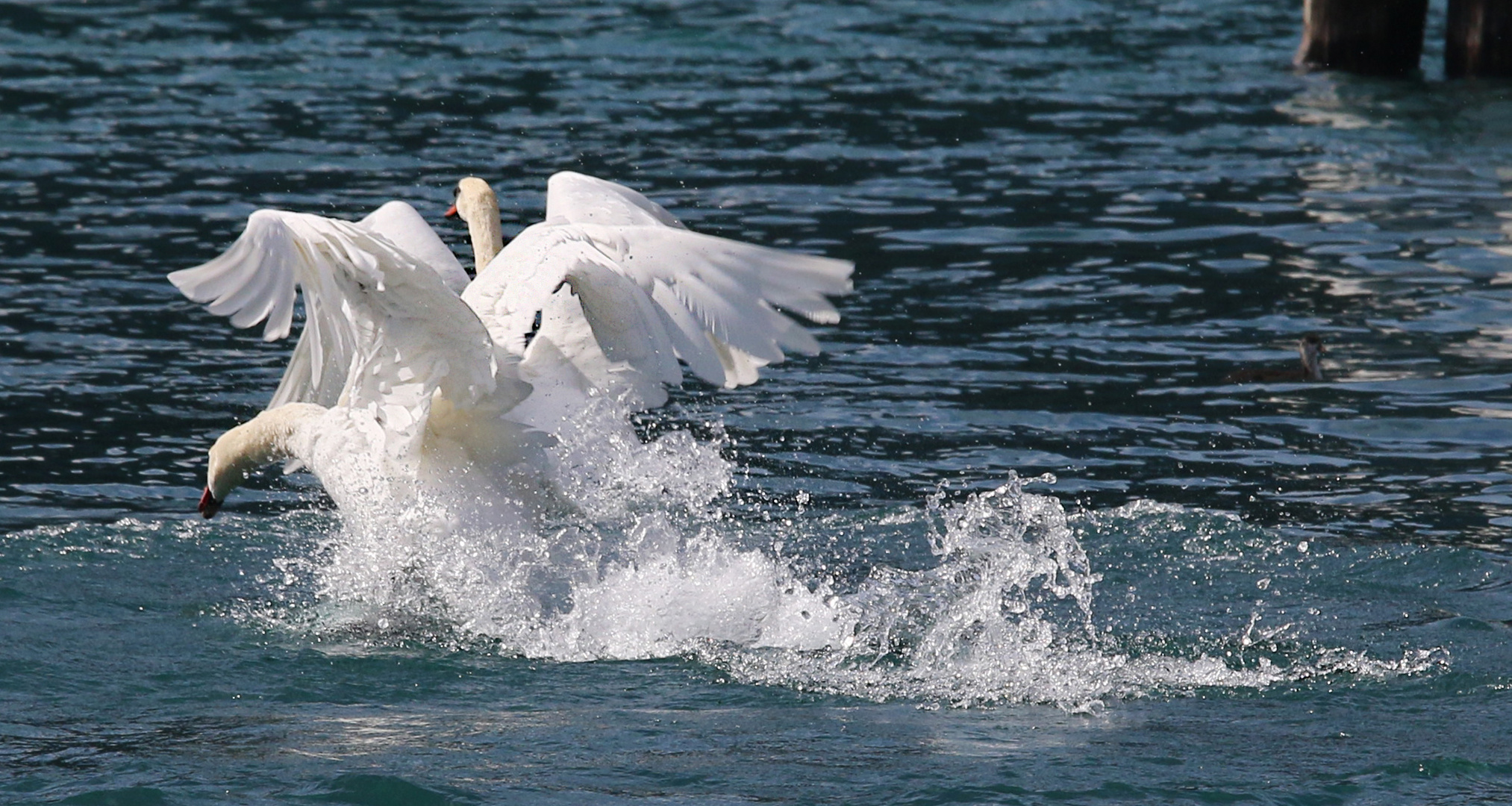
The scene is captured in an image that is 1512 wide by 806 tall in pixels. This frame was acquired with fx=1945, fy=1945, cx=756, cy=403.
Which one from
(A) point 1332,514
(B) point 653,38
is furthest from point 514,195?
(A) point 1332,514

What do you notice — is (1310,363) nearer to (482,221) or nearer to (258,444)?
(482,221)

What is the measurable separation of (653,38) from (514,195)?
5487 millimetres

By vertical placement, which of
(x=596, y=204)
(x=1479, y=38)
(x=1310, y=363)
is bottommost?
(x=1310, y=363)

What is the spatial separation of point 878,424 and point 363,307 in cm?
343

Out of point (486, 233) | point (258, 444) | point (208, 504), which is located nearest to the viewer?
point (258, 444)

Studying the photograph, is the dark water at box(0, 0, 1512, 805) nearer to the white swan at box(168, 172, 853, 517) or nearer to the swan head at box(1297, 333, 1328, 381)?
the swan head at box(1297, 333, 1328, 381)

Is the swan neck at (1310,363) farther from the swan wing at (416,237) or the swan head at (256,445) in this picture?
the swan head at (256,445)

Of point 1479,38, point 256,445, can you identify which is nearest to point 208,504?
point 256,445

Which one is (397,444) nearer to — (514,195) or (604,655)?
(604,655)

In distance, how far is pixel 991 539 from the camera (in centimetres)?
690

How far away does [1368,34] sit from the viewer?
16.9 metres

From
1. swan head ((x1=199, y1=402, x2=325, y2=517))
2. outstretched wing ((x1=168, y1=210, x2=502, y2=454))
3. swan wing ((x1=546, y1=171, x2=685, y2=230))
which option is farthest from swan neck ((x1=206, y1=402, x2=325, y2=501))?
swan wing ((x1=546, y1=171, x2=685, y2=230))

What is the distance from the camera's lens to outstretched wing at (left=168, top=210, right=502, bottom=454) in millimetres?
6332

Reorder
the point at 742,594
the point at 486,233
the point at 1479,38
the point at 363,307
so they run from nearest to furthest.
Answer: the point at 363,307 → the point at 742,594 → the point at 486,233 → the point at 1479,38
